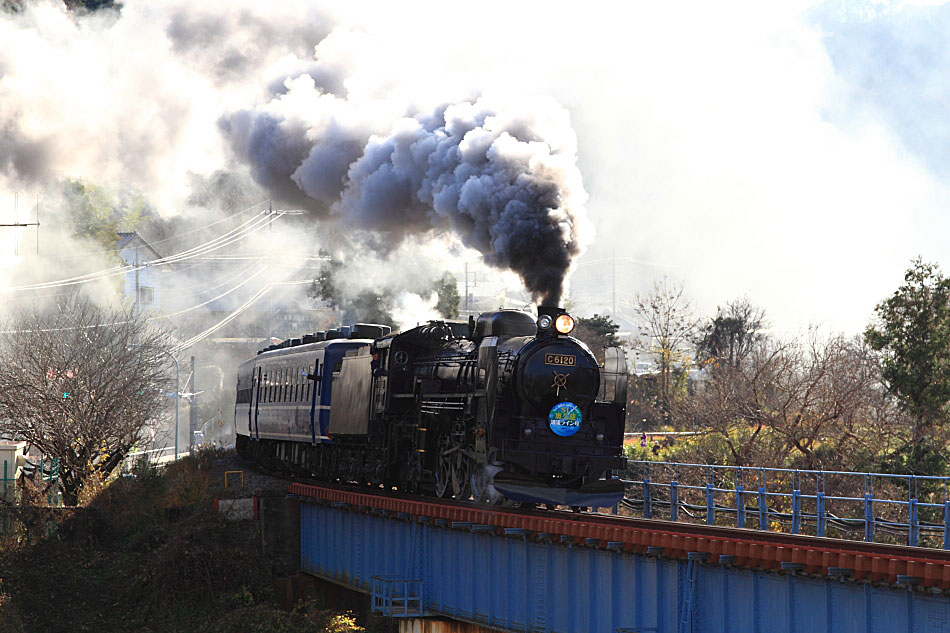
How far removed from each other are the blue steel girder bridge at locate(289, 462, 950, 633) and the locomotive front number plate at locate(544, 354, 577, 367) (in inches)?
104

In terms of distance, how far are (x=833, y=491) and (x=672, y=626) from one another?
25774mm

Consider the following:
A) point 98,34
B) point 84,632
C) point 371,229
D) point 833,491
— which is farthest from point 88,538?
point 833,491

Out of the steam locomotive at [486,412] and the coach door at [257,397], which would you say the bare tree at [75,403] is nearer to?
the coach door at [257,397]

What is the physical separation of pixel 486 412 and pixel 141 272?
298ft

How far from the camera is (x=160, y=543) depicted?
31000 millimetres

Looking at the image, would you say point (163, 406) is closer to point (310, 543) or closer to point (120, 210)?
point (310, 543)

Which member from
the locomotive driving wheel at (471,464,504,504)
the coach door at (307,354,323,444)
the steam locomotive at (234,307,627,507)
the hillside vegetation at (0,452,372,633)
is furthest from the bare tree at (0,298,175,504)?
the locomotive driving wheel at (471,464,504,504)

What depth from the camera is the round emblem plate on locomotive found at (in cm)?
1855

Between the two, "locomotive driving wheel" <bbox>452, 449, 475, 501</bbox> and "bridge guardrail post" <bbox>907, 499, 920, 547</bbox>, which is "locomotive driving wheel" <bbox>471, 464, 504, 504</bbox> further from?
"bridge guardrail post" <bbox>907, 499, 920, 547</bbox>

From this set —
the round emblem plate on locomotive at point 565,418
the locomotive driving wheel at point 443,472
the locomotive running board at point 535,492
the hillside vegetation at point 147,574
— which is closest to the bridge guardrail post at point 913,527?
the locomotive running board at point 535,492

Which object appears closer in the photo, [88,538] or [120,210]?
[88,538]

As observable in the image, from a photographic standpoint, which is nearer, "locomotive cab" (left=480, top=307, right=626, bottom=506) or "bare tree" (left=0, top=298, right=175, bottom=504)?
"locomotive cab" (left=480, top=307, right=626, bottom=506)

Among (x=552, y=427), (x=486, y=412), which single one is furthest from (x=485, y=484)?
(x=552, y=427)

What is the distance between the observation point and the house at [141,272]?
101 m
